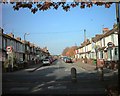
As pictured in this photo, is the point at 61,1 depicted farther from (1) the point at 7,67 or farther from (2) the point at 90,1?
(1) the point at 7,67

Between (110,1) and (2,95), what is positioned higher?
(110,1)

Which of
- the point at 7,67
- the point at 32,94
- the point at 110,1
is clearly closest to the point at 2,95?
the point at 32,94

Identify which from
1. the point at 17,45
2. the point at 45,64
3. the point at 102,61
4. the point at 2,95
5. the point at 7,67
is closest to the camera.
Answer: the point at 2,95

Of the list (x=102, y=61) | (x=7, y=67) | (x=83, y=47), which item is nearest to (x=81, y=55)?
(x=83, y=47)

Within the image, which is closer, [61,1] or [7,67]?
[61,1]

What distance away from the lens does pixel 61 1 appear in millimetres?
8516

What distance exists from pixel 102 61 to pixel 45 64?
30247 millimetres

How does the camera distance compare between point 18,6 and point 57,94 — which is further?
point 57,94

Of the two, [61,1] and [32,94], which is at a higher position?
[61,1]

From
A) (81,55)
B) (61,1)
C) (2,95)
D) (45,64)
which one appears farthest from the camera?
(45,64)

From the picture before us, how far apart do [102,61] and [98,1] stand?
60.9 ft

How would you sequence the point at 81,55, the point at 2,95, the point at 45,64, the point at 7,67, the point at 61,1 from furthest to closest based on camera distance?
1. the point at 45,64
2. the point at 81,55
3. the point at 7,67
4. the point at 2,95
5. the point at 61,1

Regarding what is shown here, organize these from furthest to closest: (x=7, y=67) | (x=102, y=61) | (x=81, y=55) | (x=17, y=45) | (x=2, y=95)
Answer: (x=17, y=45) < (x=81, y=55) < (x=7, y=67) < (x=102, y=61) < (x=2, y=95)

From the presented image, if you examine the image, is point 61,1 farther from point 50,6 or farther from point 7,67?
point 7,67
